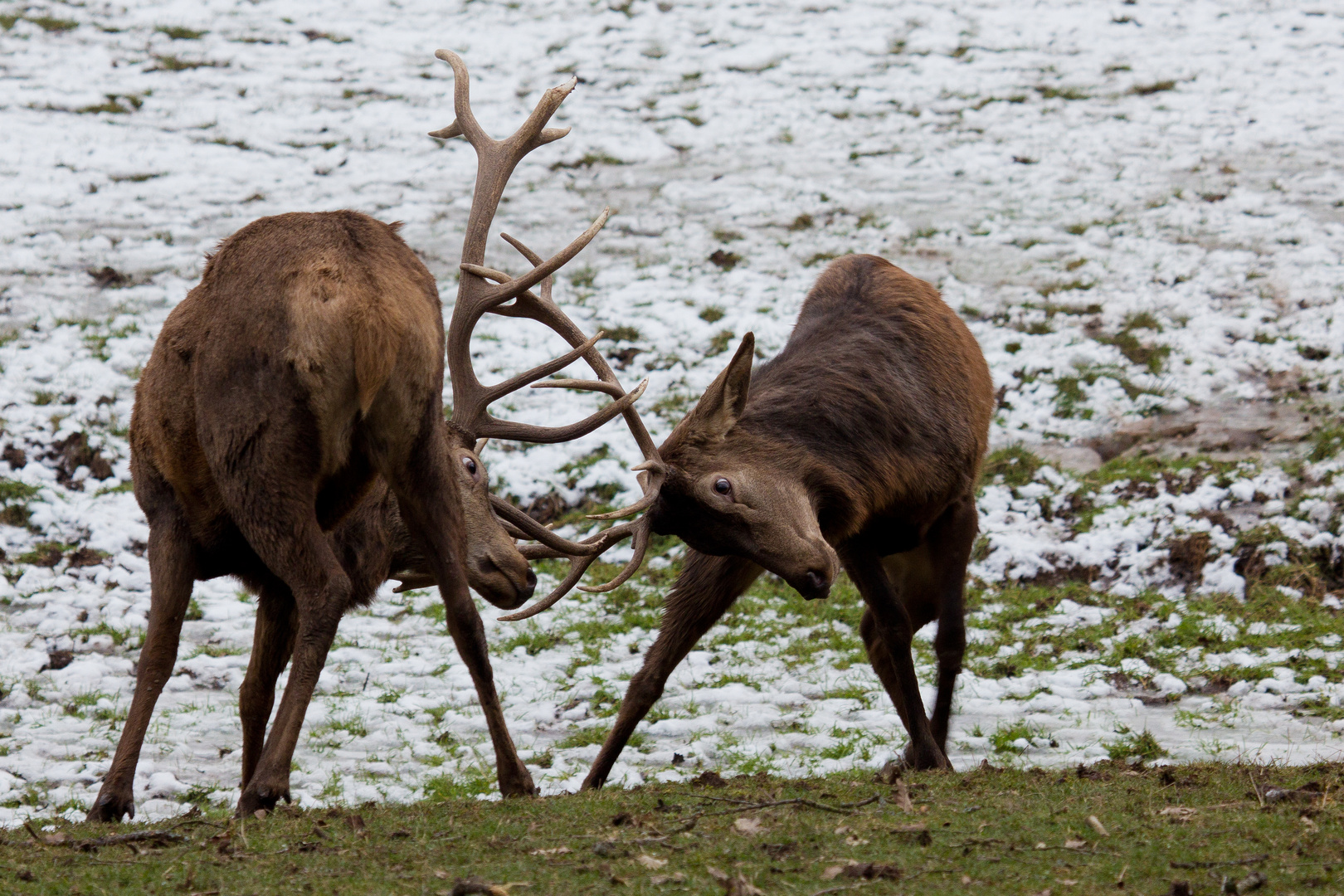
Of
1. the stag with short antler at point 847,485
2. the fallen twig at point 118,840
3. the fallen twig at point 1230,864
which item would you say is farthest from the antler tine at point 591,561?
the fallen twig at point 1230,864

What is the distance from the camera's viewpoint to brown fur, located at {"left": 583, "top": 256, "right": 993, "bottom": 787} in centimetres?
524

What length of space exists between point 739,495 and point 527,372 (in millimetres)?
1008

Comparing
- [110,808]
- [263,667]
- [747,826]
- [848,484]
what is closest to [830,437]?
[848,484]

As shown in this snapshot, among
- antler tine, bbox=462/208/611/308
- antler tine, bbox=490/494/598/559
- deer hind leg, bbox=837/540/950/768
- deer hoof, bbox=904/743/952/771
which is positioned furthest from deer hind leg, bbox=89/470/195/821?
deer hoof, bbox=904/743/952/771

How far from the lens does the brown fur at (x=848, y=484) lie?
5238mm

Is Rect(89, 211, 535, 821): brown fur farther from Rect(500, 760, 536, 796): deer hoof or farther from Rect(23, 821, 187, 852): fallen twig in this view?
Rect(23, 821, 187, 852): fallen twig

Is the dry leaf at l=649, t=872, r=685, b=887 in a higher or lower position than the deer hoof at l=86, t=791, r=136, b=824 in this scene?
higher

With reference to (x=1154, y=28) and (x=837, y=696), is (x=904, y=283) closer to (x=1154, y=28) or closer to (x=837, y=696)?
(x=837, y=696)

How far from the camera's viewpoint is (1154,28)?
1554 centimetres

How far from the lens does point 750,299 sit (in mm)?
11281

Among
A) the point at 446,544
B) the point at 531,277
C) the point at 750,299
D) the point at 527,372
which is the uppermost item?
the point at 531,277

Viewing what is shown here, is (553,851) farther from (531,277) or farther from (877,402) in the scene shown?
(877,402)

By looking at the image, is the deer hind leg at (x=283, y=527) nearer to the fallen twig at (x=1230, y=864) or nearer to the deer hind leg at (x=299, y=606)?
the deer hind leg at (x=299, y=606)

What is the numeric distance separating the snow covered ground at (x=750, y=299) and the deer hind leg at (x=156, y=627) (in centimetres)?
→ 94
